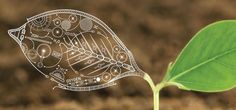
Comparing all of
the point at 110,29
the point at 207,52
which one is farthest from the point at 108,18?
the point at 207,52

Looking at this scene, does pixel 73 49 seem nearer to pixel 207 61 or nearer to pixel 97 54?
pixel 97 54

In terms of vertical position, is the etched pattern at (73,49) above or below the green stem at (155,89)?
above

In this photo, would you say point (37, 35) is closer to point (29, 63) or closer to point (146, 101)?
point (29, 63)

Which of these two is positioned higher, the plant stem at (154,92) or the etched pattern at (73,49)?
the etched pattern at (73,49)

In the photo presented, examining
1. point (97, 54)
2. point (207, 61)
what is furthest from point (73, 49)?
point (207, 61)

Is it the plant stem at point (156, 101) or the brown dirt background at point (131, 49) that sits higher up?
the brown dirt background at point (131, 49)
